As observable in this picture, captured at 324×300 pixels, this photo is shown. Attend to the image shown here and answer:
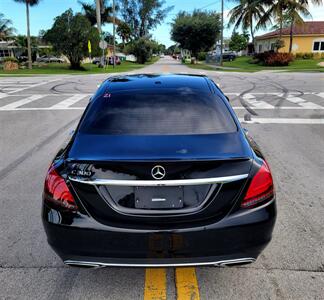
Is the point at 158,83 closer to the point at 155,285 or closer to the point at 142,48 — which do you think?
the point at 155,285

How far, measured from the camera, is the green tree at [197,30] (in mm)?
54188

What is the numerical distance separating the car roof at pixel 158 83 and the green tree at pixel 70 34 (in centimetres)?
3370

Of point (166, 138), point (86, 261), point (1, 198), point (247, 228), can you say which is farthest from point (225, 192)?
point (1, 198)

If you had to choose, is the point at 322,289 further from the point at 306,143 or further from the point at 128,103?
the point at 306,143

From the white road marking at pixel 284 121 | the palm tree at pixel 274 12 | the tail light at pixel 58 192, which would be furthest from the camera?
the palm tree at pixel 274 12

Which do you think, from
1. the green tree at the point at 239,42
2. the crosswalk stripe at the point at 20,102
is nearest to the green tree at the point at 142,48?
the green tree at the point at 239,42

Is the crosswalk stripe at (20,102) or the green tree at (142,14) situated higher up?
the green tree at (142,14)

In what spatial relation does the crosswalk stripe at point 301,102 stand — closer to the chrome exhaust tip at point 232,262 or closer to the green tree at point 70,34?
the chrome exhaust tip at point 232,262

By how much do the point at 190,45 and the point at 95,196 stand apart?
186 ft

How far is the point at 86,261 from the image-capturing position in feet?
8.00

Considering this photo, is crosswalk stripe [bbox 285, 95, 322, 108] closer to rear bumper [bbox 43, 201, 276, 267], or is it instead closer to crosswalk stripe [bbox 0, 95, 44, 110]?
crosswalk stripe [bbox 0, 95, 44, 110]

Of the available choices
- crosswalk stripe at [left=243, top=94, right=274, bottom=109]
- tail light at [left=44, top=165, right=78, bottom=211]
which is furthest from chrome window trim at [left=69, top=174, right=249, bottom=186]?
crosswalk stripe at [left=243, top=94, right=274, bottom=109]

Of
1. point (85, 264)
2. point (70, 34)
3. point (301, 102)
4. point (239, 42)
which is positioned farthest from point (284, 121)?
point (239, 42)

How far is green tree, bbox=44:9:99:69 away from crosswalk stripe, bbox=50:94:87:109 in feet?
73.2
